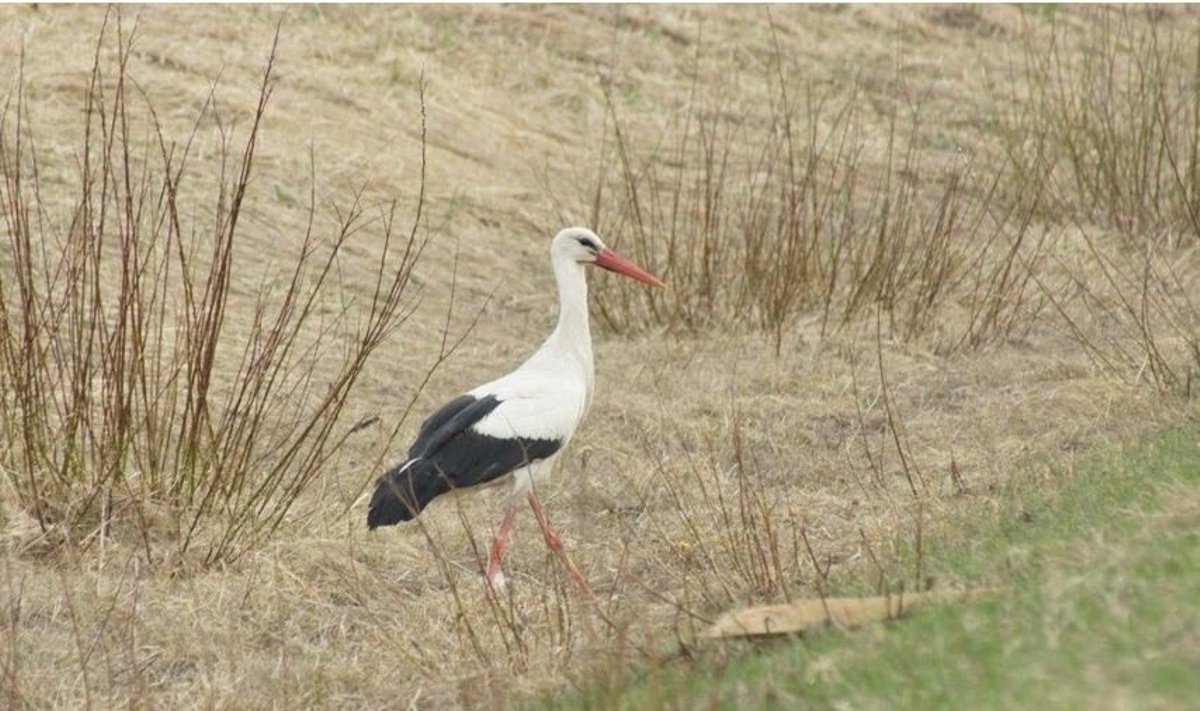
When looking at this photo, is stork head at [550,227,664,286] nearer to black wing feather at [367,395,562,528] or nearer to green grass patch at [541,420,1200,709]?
black wing feather at [367,395,562,528]

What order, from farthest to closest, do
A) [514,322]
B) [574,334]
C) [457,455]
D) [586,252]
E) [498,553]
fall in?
1. [514,322]
2. [586,252]
3. [574,334]
4. [457,455]
5. [498,553]

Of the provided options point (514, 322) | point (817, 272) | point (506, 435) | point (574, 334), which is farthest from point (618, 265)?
point (514, 322)

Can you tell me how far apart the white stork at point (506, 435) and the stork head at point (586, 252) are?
0.21 m

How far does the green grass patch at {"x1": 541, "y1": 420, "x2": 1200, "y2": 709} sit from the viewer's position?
4.24 meters

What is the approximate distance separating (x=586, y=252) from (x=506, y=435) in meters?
1.18

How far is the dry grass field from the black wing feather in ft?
0.60

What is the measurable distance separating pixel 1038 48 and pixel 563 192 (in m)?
5.93

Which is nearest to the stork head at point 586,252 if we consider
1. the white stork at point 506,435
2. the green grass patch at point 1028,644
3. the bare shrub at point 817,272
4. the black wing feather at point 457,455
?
the white stork at point 506,435

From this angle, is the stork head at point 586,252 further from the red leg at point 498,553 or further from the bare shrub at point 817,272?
the bare shrub at point 817,272

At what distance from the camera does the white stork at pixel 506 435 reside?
719cm

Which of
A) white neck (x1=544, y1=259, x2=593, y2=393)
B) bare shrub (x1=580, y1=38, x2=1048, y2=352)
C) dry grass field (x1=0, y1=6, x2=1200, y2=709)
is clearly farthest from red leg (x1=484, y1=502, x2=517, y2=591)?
bare shrub (x1=580, y1=38, x2=1048, y2=352)

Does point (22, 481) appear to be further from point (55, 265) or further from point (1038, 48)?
point (1038, 48)

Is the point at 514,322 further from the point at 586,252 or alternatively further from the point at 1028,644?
the point at 1028,644

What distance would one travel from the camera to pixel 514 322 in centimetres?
1170
